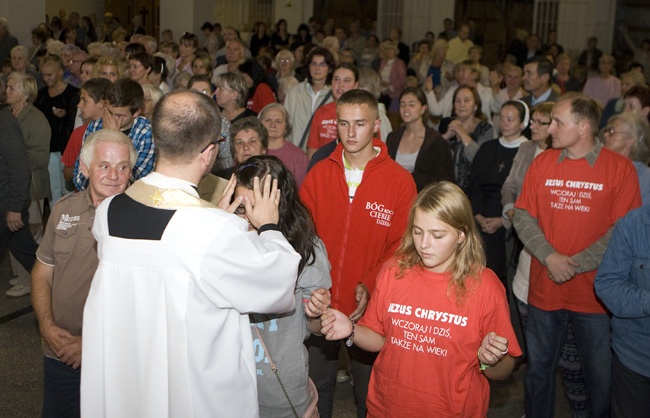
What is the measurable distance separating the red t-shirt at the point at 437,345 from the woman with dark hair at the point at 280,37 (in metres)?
14.4

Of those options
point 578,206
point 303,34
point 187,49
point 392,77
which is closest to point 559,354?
point 578,206

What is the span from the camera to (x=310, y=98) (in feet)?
24.2

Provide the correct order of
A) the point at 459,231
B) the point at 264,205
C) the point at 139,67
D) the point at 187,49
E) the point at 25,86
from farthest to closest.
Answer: the point at 187,49 → the point at 139,67 → the point at 25,86 → the point at 459,231 → the point at 264,205

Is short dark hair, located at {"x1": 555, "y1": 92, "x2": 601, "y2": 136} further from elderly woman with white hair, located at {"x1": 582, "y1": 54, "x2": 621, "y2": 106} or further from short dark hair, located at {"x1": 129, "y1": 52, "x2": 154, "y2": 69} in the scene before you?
elderly woman with white hair, located at {"x1": 582, "y1": 54, "x2": 621, "y2": 106}

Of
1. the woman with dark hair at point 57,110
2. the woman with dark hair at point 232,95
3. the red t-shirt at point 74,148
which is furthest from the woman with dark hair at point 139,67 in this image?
the red t-shirt at point 74,148

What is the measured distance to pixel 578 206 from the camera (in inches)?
164

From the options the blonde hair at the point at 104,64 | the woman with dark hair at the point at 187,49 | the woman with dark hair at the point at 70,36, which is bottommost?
the blonde hair at the point at 104,64

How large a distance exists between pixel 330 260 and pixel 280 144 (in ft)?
6.71

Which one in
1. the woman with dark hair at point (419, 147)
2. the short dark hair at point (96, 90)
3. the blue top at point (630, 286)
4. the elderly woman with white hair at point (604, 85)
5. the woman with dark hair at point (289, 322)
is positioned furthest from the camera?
the elderly woman with white hair at point (604, 85)

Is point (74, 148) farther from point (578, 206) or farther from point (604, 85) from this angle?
point (604, 85)

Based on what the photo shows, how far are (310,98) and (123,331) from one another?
491 centimetres

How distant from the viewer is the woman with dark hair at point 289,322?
10.3 ft

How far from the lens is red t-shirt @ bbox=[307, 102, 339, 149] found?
645 cm

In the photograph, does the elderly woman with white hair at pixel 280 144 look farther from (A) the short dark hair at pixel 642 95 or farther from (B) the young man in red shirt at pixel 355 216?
(A) the short dark hair at pixel 642 95
